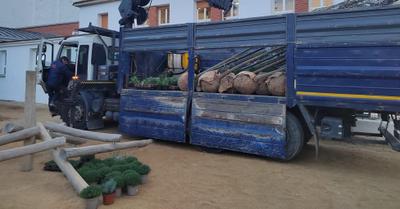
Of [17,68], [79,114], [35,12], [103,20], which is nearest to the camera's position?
[79,114]

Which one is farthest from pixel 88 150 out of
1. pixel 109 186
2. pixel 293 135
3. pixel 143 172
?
pixel 293 135

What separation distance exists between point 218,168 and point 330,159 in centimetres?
244

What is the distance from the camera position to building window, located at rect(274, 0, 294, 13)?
14727mm

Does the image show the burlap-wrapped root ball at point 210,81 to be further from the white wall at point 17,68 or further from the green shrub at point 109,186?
the white wall at point 17,68

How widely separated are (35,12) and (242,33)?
2822cm

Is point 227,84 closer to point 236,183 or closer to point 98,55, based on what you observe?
point 236,183

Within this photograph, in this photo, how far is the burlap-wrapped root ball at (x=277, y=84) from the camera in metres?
6.91

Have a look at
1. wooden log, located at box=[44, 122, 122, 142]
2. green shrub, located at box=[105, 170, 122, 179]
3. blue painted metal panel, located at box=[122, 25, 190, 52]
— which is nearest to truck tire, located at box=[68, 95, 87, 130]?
blue painted metal panel, located at box=[122, 25, 190, 52]

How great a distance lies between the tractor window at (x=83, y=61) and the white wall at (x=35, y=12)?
1878 centimetres

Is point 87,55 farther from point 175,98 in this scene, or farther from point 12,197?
point 12,197

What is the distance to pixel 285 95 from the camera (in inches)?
268

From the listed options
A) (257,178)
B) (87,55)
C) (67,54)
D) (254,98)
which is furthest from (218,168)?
(67,54)

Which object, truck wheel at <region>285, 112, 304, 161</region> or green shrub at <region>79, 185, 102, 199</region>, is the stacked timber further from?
green shrub at <region>79, 185, 102, 199</region>

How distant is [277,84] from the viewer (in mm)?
6941
